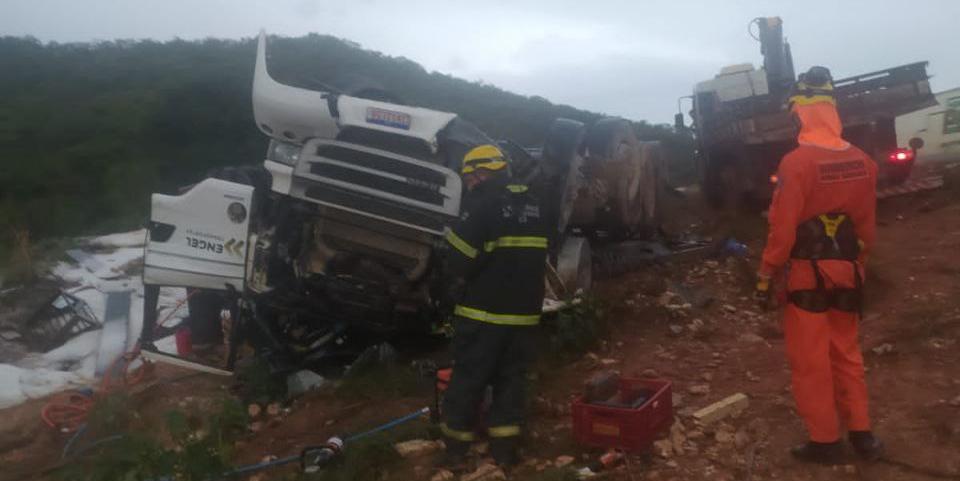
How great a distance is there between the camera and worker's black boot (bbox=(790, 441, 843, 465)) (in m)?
4.40

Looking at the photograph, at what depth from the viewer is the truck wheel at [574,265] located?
300 inches

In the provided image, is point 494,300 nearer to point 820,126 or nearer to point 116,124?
point 820,126

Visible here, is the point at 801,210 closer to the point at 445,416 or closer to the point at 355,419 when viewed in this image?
the point at 445,416

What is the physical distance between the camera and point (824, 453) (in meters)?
4.40

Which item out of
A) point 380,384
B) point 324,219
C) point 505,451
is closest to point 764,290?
point 505,451

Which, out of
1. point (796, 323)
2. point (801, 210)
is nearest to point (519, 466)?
point (796, 323)

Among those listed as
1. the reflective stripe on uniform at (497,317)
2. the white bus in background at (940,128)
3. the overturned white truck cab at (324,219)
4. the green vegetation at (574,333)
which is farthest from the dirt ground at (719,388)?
the white bus in background at (940,128)

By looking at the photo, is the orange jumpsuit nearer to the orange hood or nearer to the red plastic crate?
the orange hood

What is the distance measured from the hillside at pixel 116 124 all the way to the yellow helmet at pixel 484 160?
5.54 m

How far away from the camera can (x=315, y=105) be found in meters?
6.47

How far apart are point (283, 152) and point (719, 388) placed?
131 inches

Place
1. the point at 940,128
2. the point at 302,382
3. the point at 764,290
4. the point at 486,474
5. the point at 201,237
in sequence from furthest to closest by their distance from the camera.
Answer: the point at 940,128
the point at 302,382
the point at 201,237
the point at 486,474
the point at 764,290

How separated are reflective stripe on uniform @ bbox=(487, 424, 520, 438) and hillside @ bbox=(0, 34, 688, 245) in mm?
5998

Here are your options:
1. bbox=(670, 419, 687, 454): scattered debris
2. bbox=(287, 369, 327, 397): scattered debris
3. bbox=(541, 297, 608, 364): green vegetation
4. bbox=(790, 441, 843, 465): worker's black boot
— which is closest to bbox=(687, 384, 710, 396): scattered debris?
Result: bbox=(670, 419, 687, 454): scattered debris
